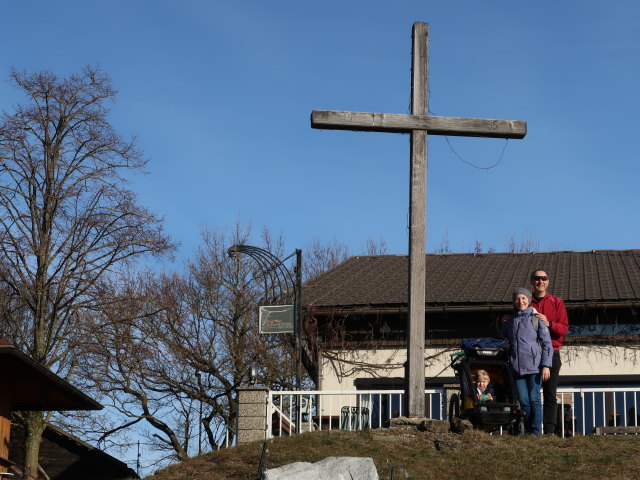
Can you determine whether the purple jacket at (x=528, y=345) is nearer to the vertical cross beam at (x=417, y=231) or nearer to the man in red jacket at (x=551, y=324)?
the man in red jacket at (x=551, y=324)

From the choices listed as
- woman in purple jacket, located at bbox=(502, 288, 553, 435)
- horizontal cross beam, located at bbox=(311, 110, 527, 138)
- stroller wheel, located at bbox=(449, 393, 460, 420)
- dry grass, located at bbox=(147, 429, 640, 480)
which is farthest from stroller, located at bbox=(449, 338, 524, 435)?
horizontal cross beam, located at bbox=(311, 110, 527, 138)

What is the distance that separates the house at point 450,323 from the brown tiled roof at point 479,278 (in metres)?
0.03

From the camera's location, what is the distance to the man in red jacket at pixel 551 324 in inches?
525

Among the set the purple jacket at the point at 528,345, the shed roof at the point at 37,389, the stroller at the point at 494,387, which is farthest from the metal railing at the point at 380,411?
the shed roof at the point at 37,389

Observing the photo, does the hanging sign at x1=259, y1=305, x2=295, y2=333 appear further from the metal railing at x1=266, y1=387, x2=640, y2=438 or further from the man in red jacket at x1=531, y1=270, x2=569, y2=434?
the man in red jacket at x1=531, y1=270, x2=569, y2=434

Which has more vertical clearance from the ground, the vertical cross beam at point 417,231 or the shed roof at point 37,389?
the vertical cross beam at point 417,231

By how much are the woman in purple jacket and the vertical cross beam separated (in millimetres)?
1257

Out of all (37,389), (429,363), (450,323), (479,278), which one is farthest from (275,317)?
(479,278)

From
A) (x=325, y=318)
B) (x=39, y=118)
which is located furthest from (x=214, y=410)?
(x=39, y=118)

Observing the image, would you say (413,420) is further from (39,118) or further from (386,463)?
(39,118)

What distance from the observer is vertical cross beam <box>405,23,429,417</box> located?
1359 cm

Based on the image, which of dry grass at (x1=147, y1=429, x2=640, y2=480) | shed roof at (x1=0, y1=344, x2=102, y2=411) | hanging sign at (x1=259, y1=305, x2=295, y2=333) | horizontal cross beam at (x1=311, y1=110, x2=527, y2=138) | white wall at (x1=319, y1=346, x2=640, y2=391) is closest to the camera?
dry grass at (x1=147, y1=429, x2=640, y2=480)

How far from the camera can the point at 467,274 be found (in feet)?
84.2

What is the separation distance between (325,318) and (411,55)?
10327mm
